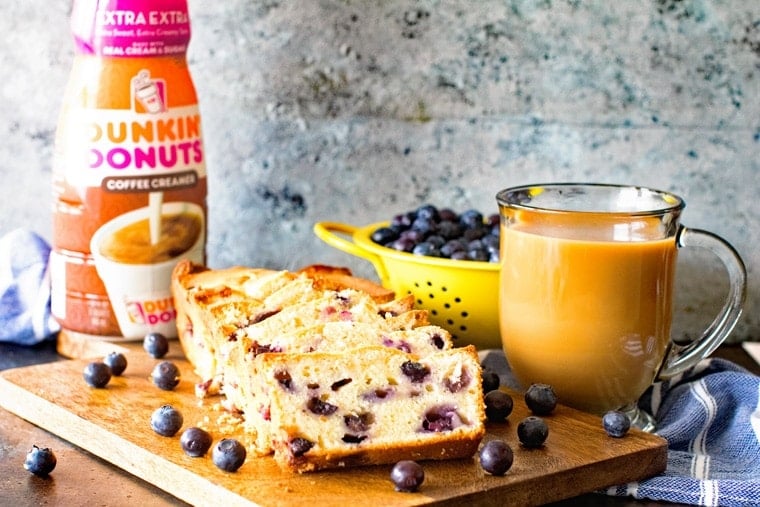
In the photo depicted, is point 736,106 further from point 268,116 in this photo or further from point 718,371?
point 268,116

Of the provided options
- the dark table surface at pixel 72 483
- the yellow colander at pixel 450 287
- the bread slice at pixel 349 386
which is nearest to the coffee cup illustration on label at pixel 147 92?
the yellow colander at pixel 450 287

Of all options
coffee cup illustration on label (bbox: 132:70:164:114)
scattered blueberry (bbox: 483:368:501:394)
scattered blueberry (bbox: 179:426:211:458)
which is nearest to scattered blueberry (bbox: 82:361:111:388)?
scattered blueberry (bbox: 179:426:211:458)

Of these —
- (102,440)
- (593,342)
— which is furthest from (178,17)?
(593,342)

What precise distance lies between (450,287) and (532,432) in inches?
21.1

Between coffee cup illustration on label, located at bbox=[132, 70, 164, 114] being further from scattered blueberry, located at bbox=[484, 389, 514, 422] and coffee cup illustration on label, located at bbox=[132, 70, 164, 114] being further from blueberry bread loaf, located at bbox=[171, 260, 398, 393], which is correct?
scattered blueberry, located at bbox=[484, 389, 514, 422]

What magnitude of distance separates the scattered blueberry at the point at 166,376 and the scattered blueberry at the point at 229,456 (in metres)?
0.39

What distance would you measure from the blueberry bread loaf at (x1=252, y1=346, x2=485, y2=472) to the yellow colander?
471 mm

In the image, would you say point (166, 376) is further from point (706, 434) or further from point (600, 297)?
point (706, 434)

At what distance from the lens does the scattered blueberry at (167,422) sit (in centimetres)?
154

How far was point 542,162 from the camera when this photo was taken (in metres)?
2.32

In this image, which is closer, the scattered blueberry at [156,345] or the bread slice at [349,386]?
the bread slice at [349,386]

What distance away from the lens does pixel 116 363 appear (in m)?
1.83

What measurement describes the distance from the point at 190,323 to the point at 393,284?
42 cm

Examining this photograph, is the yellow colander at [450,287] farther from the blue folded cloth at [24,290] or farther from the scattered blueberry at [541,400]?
the blue folded cloth at [24,290]
